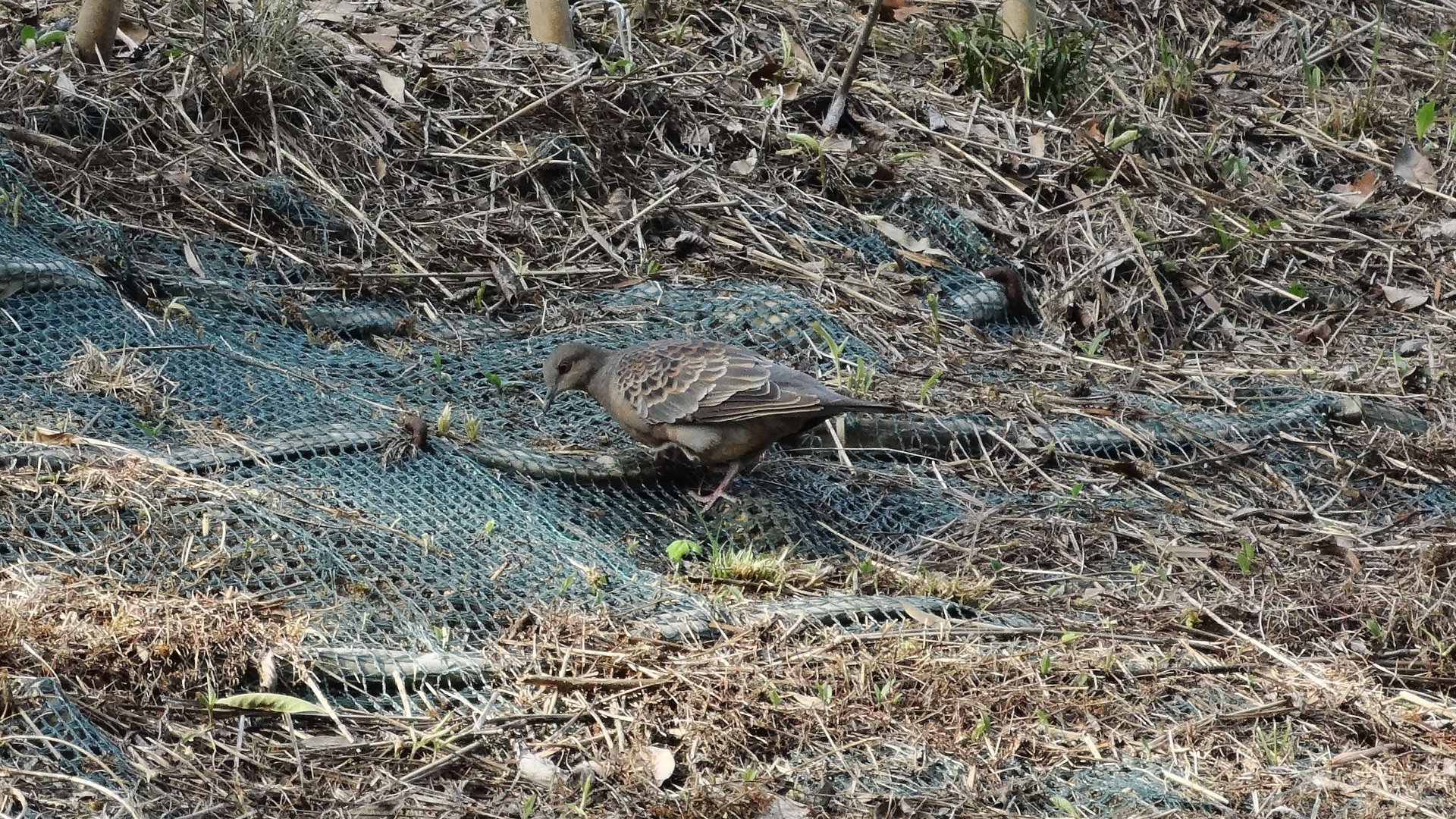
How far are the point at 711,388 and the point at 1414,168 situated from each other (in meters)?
5.29

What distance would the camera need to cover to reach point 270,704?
12.0ft

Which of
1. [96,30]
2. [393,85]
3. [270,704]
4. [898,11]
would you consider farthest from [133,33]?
[270,704]

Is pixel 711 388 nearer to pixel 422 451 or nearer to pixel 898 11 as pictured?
pixel 422 451

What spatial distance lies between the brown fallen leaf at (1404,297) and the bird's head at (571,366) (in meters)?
4.26

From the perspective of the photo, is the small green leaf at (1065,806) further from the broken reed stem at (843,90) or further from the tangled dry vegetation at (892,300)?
the broken reed stem at (843,90)

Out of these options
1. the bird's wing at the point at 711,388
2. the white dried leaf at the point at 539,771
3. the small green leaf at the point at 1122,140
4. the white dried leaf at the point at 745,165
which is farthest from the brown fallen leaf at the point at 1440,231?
the white dried leaf at the point at 539,771

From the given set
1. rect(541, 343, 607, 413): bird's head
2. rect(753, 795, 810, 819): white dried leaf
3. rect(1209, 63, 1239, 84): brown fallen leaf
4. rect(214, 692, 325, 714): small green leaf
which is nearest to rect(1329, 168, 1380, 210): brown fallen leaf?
rect(1209, 63, 1239, 84): brown fallen leaf

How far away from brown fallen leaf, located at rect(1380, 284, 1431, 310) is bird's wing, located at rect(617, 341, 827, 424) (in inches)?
150

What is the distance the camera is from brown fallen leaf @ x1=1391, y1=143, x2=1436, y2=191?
28.8 ft

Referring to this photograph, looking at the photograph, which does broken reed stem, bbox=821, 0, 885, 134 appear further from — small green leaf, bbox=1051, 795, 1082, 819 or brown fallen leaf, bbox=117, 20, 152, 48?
small green leaf, bbox=1051, 795, 1082, 819

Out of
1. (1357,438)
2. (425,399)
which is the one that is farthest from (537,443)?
(1357,438)

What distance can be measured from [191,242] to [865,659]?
142 inches

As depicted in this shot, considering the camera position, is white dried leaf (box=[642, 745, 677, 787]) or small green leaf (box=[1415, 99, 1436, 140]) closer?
white dried leaf (box=[642, 745, 677, 787])

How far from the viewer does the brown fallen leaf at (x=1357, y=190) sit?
28.3ft
